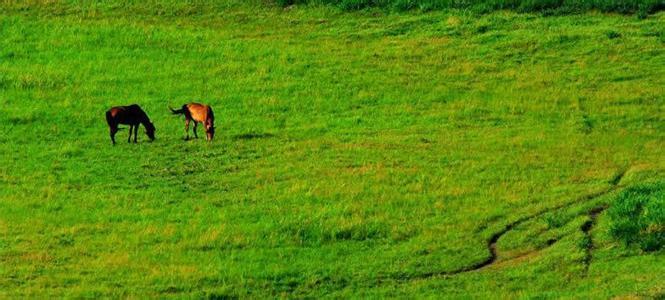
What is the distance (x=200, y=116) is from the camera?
1682 inches

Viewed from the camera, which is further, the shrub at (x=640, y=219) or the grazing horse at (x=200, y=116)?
the grazing horse at (x=200, y=116)

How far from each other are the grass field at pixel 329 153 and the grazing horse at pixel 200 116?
0.45 m

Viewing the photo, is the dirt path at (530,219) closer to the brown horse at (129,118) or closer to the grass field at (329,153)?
the grass field at (329,153)

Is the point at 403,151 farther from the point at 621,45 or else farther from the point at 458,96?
the point at 621,45

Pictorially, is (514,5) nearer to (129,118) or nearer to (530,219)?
(129,118)

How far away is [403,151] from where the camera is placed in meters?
41.4

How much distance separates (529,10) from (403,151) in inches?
559

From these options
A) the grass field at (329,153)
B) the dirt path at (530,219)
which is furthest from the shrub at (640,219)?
the dirt path at (530,219)

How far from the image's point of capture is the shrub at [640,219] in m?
33.5

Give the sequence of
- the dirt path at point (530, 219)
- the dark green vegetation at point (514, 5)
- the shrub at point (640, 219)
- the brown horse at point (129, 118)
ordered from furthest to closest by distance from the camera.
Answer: the dark green vegetation at point (514, 5), the brown horse at point (129, 118), the shrub at point (640, 219), the dirt path at point (530, 219)

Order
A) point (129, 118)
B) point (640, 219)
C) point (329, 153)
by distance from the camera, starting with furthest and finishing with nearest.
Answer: point (129, 118) → point (329, 153) → point (640, 219)

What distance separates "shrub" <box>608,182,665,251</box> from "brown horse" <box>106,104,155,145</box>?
12.3 meters

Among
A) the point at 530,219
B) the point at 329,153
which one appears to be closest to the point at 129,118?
the point at 329,153

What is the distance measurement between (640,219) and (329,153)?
372 inches
